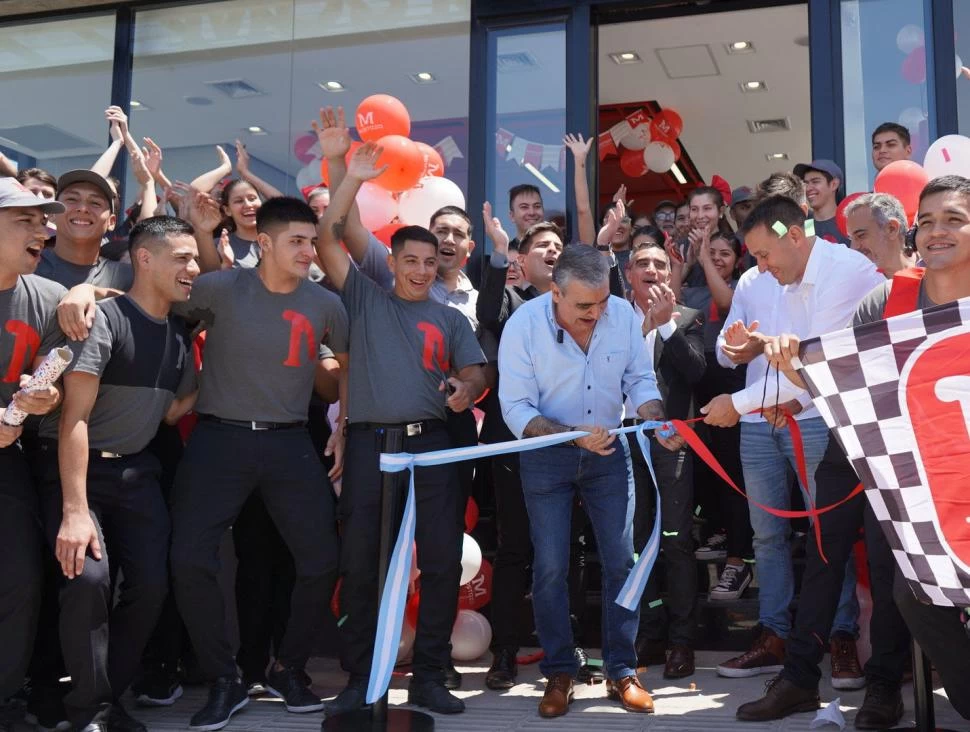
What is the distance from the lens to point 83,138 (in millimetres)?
8812

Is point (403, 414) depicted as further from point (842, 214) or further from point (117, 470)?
point (842, 214)

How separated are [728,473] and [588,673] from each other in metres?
1.45

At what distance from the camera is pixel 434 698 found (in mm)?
4664

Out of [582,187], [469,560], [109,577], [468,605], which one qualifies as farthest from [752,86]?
[109,577]

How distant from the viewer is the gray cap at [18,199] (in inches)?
173

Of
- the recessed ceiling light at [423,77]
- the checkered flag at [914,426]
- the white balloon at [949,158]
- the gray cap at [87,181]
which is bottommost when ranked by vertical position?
the checkered flag at [914,426]

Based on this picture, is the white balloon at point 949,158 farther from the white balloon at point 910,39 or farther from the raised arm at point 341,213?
the raised arm at point 341,213

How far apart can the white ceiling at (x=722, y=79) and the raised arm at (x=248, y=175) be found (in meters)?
3.54

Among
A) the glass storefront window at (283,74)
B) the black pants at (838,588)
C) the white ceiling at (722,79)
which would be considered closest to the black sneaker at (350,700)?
the black pants at (838,588)

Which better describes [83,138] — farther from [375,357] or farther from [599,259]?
[599,259]

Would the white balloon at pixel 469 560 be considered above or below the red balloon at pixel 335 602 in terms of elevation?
above

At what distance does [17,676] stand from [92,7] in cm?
644

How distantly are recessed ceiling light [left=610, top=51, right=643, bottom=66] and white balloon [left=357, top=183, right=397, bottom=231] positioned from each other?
4.84 m

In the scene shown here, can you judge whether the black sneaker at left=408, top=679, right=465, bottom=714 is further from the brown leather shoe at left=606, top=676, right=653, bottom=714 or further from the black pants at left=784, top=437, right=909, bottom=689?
the black pants at left=784, top=437, right=909, bottom=689
